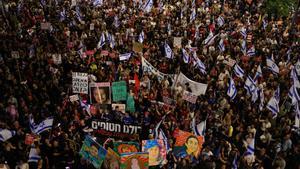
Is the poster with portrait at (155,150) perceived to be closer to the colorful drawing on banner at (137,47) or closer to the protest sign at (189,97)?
the protest sign at (189,97)

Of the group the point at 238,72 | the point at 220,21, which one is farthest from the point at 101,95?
the point at 220,21

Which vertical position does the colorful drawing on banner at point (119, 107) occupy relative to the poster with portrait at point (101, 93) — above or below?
below

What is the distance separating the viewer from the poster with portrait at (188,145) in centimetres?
1127

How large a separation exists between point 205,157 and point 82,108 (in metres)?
4.34

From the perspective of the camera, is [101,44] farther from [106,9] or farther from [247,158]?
[247,158]

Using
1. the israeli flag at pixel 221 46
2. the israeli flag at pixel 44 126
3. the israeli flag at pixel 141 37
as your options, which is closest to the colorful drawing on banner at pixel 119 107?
the israeli flag at pixel 44 126

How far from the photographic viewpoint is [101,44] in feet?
64.8

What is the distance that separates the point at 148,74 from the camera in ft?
52.9

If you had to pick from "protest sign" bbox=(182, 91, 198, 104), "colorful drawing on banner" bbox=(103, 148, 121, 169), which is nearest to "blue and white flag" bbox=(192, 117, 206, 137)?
"protest sign" bbox=(182, 91, 198, 104)

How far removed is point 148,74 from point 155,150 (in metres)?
5.44

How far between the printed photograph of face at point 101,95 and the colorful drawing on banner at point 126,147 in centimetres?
365

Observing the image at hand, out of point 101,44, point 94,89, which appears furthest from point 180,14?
point 94,89

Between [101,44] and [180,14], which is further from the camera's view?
[180,14]

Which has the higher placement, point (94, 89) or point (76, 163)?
point (94, 89)
